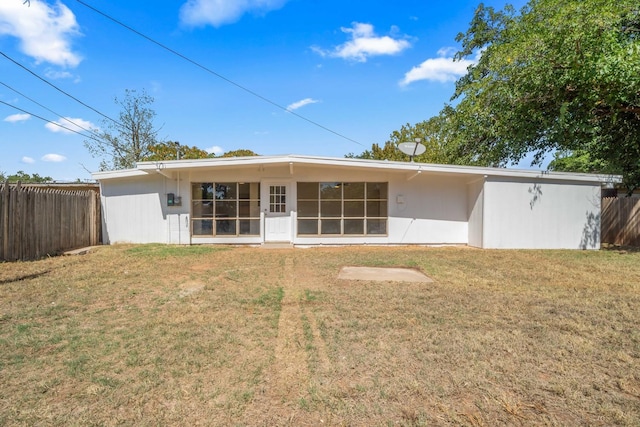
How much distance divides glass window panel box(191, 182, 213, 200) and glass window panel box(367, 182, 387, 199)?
520cm

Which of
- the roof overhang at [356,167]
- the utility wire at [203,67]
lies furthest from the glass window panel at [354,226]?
the utility wire at [203,67]

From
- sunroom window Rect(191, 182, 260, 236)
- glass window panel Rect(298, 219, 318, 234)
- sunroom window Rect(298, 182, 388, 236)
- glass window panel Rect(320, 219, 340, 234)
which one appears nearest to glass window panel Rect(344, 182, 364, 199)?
sunroom window Rect(298, 182, 388, 236)

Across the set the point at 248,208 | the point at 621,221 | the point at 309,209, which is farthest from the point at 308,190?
the point at 621,221

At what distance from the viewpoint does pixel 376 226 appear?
11633 millimetres

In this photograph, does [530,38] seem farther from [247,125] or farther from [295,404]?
[247,125]

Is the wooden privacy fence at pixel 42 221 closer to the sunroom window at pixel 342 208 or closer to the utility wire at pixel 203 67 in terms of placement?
the utility wire at pixel 203 67

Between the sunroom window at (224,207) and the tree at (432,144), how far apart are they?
821 cm

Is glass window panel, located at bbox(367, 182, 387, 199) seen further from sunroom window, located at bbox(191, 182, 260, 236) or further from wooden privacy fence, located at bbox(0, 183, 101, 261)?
wooden privacy fence, located at bbox(0, 183, 101, 261)

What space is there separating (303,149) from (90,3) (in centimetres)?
1229

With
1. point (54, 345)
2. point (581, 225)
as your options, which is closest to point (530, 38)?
point (581, 225)

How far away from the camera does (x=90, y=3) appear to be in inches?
387

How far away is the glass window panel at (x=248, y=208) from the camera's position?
1139 cm

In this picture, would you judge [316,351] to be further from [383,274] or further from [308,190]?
[308,190]

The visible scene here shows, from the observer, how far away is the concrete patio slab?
6.45 m
